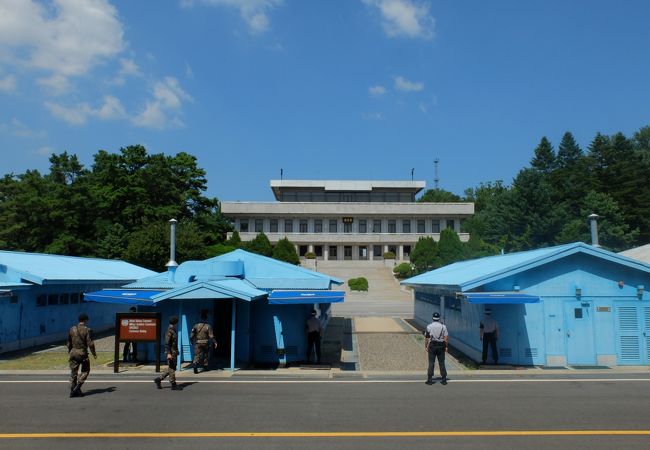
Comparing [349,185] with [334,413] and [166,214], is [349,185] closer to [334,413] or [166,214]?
[166,214]

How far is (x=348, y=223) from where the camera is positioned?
7644 centimetres

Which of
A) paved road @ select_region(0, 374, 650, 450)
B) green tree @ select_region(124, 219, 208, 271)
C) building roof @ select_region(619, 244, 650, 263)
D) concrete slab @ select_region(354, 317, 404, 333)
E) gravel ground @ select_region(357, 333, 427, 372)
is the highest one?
green tree @ select_region(124, 219, 208, 271)

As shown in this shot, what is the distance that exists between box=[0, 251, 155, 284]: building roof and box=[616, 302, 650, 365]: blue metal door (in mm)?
21560

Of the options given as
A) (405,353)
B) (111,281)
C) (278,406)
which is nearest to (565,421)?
(278,406)

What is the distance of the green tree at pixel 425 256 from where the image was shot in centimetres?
5707

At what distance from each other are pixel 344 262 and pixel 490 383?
57512 mm

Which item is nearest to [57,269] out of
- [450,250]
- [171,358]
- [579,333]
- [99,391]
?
[99,391]

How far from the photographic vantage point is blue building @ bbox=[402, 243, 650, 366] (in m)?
15.3

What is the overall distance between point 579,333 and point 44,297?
70.5ft

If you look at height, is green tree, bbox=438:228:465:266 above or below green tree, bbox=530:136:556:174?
below

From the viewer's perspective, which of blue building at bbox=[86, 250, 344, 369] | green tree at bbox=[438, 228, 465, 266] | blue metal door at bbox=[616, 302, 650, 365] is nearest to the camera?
blue building at bbox=[86, 250, 344, 369]

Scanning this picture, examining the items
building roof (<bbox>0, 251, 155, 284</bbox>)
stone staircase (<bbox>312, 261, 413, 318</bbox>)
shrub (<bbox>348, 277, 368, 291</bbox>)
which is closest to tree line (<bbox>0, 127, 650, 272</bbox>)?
stone staircase (<bbox>312, 261, 413, 318</bbox>)

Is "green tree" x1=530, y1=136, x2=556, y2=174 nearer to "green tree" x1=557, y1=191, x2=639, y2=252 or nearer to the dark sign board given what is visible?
"green tree" x1=557, y1=191, x2=639, y2=252

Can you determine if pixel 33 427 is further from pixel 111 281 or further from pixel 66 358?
pixel 111 281
